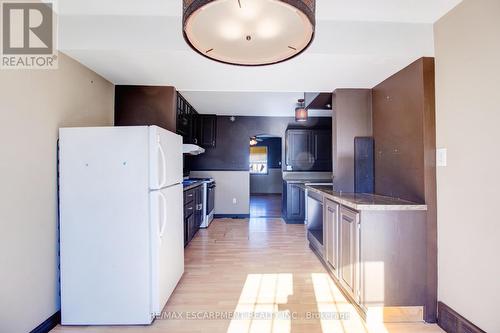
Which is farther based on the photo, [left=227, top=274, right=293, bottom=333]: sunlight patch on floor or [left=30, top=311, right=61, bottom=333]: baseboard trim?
[left=227, top=274, right=293, bottom=333]: sunlight patch on floor

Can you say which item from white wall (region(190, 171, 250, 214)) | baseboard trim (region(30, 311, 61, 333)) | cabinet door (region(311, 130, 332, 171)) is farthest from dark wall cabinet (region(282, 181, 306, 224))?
baseboard trim (region(30, 311, 61, 333))

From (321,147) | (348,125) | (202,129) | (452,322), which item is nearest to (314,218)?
(348,125)

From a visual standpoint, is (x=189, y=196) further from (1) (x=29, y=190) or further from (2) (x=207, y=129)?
(2) (x=207, y=129)

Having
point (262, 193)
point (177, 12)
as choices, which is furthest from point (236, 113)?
point (262, 193)

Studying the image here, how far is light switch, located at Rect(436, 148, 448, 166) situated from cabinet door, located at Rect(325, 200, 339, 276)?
0.91 metres

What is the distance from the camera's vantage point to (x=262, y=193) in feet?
→ 35.9

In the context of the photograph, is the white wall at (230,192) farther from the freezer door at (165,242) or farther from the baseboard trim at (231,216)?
the freezer door at (165,242)

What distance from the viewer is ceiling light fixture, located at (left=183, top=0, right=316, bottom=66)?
0.89 metres

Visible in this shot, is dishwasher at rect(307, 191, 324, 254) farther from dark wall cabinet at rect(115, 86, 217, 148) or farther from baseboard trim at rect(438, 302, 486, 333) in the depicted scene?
dark wall cabinet at rect(115, 86, 217, 148)

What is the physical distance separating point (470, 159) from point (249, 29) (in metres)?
1.77

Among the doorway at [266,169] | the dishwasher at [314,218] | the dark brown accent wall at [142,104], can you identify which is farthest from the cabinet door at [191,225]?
the doorway at [266,169]

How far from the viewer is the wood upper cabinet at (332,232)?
2.52m

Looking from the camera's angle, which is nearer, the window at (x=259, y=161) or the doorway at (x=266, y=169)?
the doorway at (x=266, y=169)

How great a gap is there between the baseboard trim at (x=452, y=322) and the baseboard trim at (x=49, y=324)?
9.89ft
